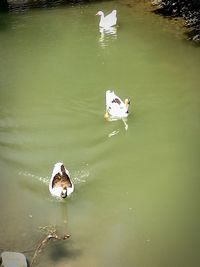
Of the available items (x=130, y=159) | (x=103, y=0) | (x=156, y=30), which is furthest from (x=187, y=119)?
(x=103, y=0)

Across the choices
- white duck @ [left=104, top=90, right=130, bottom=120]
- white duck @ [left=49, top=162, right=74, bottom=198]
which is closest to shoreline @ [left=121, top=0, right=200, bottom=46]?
white duck @ [left=104, top=90, right=130, bottom=120]

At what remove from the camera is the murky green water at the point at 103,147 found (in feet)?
24.1

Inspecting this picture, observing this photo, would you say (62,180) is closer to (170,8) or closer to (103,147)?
(103,147)

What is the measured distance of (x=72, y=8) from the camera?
2116 cm

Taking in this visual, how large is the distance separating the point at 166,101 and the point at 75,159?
3.62 m

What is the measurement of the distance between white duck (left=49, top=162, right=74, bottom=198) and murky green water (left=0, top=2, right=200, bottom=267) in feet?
0.75

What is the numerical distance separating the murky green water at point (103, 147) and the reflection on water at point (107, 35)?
0.08m

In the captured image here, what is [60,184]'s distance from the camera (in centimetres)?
808

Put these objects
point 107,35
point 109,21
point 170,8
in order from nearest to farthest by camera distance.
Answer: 1. point 107,35
2. point 109,21
3. point 170,8

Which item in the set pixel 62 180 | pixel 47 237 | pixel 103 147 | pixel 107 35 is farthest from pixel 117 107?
pixel 107 35

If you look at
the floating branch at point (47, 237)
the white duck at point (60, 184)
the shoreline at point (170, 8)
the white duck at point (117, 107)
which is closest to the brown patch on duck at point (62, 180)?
the white duck at point (60, 184)

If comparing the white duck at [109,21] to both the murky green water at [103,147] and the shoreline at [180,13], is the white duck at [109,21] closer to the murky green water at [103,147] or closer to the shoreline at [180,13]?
the murky green water at [103,147]

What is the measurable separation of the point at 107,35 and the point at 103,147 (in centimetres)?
849

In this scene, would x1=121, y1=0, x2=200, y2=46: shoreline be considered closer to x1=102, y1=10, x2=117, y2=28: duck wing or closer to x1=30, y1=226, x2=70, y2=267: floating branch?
x1=102, y1=10, x2=117, y2=28: duck wing
